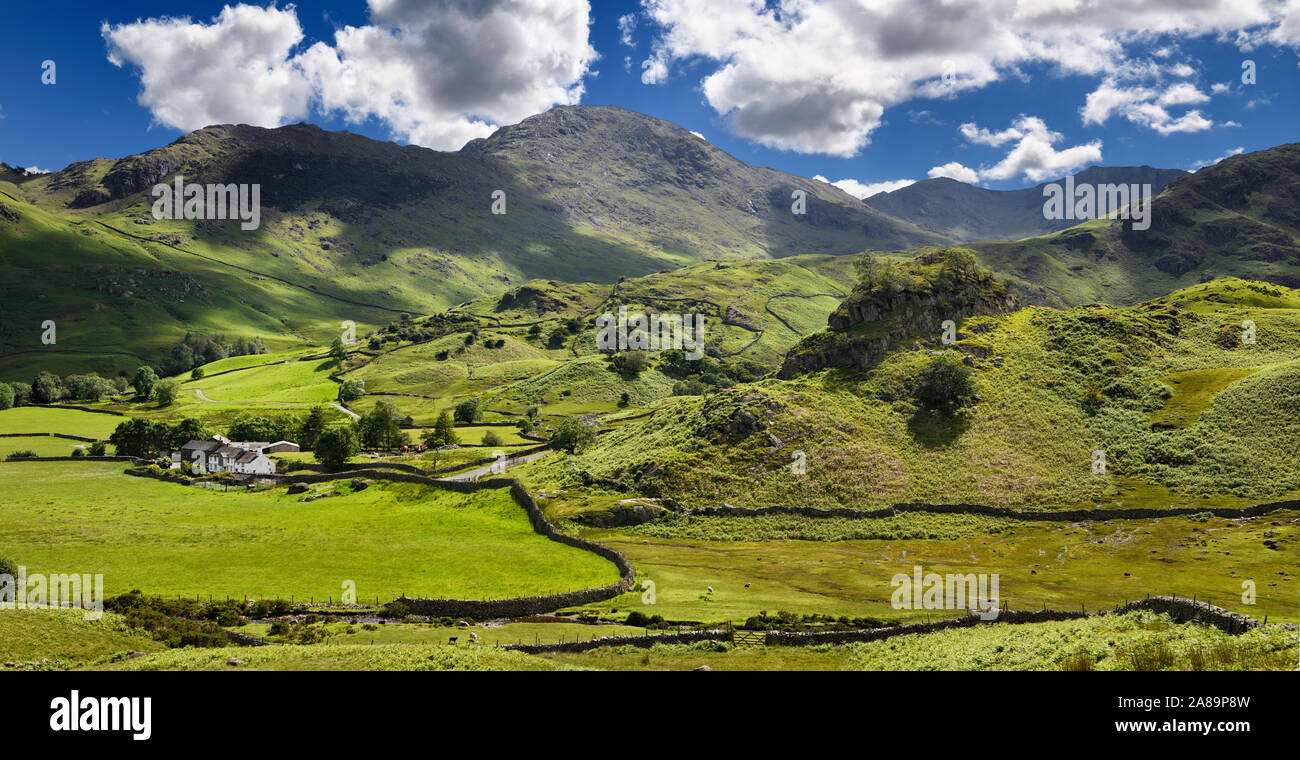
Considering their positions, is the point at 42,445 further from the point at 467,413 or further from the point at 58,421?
the point at 467,413

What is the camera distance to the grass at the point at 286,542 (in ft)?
182

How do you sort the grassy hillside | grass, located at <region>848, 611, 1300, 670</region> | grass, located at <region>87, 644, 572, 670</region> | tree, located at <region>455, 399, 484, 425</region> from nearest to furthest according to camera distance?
1. grass, located at <region>848, 611, 1300, 670</region>
2. grass, located at <region>87, 644, 572, 670</region>
3. the grassy hillside
4. tree, located at <region>455, 399, 484, 425</region>

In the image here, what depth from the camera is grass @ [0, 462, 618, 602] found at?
55469 millimetres

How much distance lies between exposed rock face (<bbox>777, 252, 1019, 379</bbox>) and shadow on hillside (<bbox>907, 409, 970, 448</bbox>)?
54.3ft

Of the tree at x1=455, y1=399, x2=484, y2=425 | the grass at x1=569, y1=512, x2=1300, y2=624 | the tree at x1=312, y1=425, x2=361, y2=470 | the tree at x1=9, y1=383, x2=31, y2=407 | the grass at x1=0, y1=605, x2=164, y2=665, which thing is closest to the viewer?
the grass at x1=0, y1=605, x2=164, y2=665

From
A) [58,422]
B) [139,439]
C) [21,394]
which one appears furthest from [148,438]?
[21,394]

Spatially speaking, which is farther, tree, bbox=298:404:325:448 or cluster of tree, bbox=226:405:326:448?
tree, bbox=298:404:325:448

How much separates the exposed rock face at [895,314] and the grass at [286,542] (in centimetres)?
6261

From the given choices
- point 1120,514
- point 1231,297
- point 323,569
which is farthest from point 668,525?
point 1231,297

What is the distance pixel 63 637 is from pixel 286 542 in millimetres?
34348

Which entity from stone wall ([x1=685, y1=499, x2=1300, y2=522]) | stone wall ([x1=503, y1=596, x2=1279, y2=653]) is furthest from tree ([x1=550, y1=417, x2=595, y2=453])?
stone wall ([x1=503, y1=596, x2=1279, y2=653])

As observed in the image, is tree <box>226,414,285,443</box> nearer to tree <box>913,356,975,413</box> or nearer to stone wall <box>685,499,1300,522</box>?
stone wall <box>685,499,1300,522</box>
